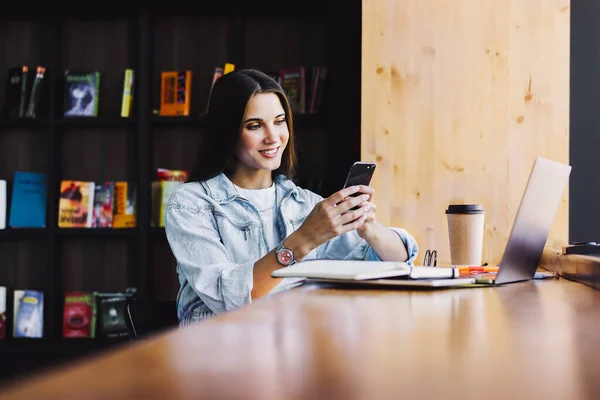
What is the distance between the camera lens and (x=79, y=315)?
12.1 ft

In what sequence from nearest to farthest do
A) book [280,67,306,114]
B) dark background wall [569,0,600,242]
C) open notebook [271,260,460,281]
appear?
open notebook [271,260,460,281] < dark background wall [569,0,600,242] < book [280,67,306,114]

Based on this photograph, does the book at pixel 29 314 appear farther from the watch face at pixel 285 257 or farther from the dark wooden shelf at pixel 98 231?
the watch face at pixel 285 257

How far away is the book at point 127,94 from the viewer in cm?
359

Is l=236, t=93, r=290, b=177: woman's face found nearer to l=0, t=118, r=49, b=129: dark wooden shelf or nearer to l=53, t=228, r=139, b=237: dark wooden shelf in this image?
l=53, t=228, r=139, b=237: dark wooden shelf

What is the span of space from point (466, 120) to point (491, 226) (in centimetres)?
40

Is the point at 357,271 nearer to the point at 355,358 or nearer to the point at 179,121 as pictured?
the point at 355,358

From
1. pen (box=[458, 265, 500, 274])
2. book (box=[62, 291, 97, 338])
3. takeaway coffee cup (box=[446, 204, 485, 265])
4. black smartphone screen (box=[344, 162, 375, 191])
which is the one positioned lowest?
book (box=[62, 291, 97, 338])

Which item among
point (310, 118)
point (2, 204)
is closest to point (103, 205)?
point (2, 204)

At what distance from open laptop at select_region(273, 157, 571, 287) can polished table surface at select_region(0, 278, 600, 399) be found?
275 millimetres

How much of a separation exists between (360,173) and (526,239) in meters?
0.41

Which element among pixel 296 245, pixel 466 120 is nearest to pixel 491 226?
pixel 466 120

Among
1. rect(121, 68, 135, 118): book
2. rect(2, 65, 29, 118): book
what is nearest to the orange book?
rect(121, 68, 135, 118): book

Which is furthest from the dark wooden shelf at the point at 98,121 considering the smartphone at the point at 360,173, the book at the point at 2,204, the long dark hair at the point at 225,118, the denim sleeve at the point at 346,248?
the smartphone at the point at 360,173

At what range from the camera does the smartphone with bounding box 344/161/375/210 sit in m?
1.54
